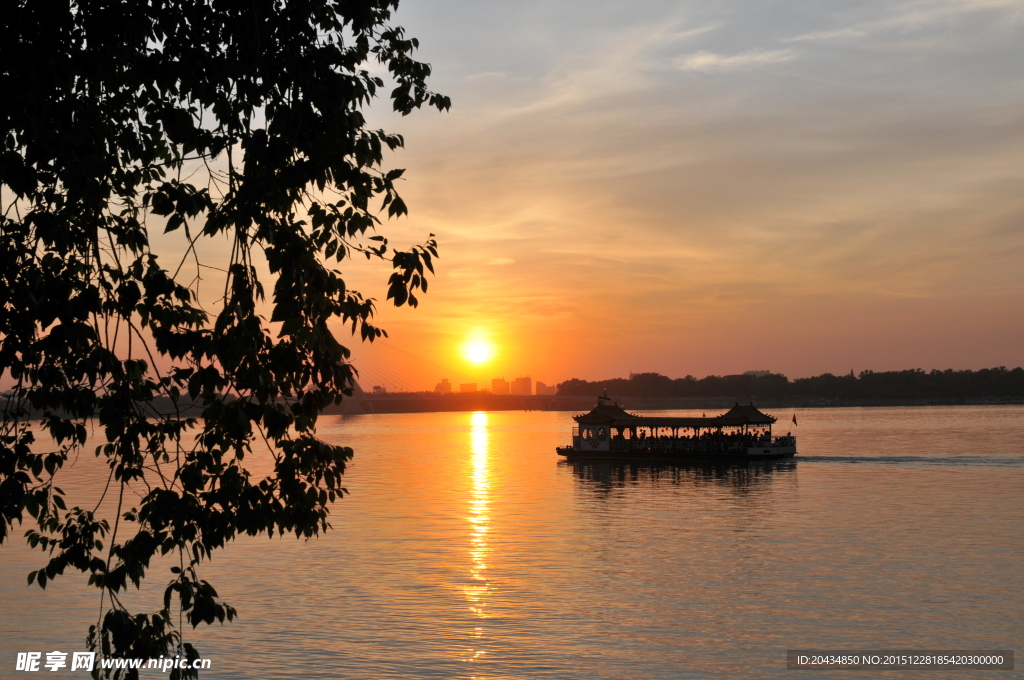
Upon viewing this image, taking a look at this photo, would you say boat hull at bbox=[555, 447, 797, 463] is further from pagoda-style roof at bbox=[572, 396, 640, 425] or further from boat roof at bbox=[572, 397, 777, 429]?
pagoda-style roof at bbox=[572, 396, 640, 425]

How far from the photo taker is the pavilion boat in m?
A: 78.4

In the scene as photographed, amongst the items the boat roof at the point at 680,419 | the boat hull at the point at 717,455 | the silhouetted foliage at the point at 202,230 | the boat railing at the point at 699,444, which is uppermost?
the silhouetted foliage at the point at 202,230

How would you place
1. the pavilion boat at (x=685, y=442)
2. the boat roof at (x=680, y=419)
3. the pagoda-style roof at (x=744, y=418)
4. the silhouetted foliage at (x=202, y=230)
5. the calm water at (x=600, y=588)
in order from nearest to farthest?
the silhouetted foliage at (x=202, y=230) < the calm water at (x=600, y=588) < the pagoda-style roof at (x=744, y=418) < the pavilion boat at (x=685, y=442) < the boat roof at (x=680, y=419)

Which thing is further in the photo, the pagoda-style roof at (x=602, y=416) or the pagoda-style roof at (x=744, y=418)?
the pagoda-style roof at (x=602, y=416)

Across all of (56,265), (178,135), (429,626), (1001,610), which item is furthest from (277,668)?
(1001,610)

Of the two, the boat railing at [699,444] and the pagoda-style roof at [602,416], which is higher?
the pagoda-style roof at [602,416]

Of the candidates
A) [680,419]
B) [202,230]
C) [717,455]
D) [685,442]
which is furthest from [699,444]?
[202,230]

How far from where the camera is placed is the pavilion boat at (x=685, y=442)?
7838 centimetres

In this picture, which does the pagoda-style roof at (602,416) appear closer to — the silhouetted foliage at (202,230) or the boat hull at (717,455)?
the boat hull at (717,455)

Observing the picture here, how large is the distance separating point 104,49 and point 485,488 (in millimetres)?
58458

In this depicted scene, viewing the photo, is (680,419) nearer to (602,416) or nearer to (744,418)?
(744,418)

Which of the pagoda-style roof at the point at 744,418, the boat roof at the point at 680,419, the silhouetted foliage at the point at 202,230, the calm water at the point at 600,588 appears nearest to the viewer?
the silhouetted foliage at the point at 202,230

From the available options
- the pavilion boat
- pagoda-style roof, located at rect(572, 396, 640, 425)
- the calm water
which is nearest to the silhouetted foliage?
the calm water

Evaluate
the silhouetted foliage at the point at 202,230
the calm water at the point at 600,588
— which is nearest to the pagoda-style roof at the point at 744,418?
the calm water at the point at 600,588
